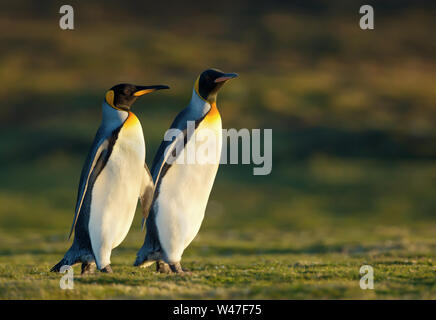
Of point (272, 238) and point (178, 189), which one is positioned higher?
point (178, 189)

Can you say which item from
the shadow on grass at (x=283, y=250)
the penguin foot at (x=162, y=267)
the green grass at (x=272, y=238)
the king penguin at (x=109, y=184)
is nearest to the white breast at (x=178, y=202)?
the penguin foot at (x=162, y=267)

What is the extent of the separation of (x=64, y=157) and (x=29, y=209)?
18717 millimetres

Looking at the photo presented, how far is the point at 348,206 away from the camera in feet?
184

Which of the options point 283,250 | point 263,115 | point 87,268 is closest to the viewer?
point 87,268

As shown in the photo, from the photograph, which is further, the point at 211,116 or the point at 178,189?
the point at 211,116

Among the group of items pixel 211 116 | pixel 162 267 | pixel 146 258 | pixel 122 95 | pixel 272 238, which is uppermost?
pixel 122 95

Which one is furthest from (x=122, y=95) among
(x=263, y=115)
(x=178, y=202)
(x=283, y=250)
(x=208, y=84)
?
(x=263, y=115)

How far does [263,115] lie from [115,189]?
245ft

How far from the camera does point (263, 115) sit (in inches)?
3354

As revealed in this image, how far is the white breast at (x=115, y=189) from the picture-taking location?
1104cm

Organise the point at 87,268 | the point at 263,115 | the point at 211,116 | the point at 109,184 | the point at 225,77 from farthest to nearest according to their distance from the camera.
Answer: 1. the point at 263,115
2. the point at 211,116
3. the point at 225,77
4. the point at 87,268
5. the point at 109,184

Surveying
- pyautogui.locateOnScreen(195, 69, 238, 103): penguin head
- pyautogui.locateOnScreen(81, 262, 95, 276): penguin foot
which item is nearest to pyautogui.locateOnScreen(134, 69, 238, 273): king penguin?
pyautogui.locateOnScreen(195, 69, 238, 103): penguin head

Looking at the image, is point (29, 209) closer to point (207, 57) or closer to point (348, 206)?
point (348, 206)

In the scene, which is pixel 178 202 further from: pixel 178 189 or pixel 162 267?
pixel 162 267
